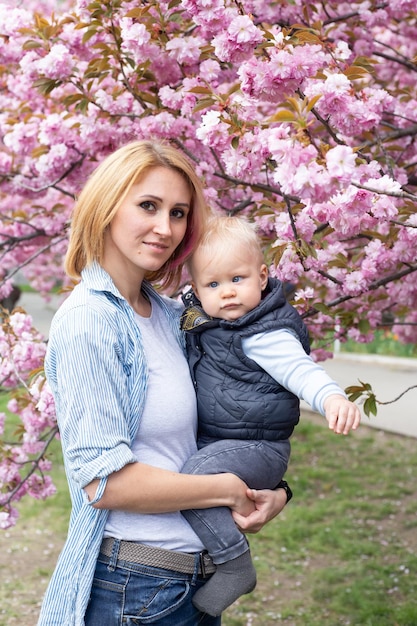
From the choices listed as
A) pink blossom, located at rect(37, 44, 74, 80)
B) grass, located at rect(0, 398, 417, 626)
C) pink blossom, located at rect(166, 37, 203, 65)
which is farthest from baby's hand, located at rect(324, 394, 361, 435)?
grass, located at rect(0, 398, 417, 626)

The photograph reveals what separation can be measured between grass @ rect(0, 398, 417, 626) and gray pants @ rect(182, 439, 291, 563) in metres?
2.58

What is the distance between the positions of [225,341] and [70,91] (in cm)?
294

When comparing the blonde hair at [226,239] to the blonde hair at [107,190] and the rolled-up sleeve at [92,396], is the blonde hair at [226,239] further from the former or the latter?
the rolled-up sleeve at [92,396]

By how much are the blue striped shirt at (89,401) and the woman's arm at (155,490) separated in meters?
0.03

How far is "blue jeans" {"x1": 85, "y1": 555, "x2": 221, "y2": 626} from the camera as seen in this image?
1.85 metres

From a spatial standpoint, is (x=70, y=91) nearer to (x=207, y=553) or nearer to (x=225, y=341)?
(x=225, y=341)

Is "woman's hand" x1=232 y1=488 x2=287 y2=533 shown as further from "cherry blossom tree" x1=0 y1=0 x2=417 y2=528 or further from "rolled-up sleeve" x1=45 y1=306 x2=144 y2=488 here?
"cherry blossom tree" x1=0 y1=0 x2=417 y2=528

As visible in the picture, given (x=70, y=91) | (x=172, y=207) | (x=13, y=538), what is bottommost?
(x=13, y=538)

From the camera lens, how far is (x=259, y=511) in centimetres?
200

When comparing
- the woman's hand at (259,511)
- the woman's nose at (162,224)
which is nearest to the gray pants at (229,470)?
the woman's hand at (259,511)

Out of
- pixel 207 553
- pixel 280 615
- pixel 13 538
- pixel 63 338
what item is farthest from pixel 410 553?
pixel 63 338

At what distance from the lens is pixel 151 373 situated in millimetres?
1919

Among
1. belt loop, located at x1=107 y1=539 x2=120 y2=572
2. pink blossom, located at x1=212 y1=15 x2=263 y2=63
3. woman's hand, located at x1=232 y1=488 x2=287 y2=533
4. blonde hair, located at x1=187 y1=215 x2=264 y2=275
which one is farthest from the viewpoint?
pink blossom, located at x1=212 y1=15 x2=263 y2=63

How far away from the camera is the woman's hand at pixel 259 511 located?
1948 millimetres
